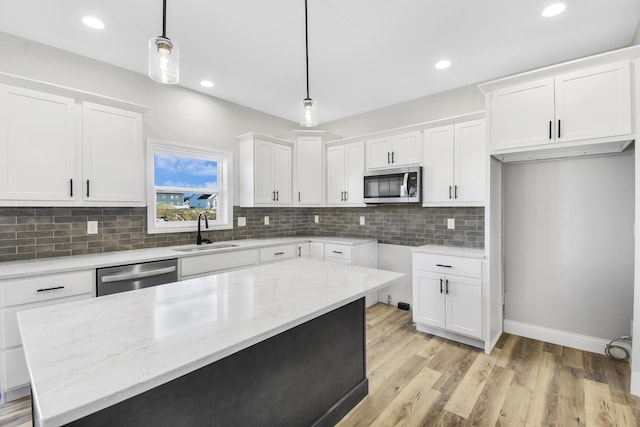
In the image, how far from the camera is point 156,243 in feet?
10.8

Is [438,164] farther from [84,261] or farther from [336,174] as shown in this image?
[84,261]

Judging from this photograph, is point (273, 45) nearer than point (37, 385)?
No

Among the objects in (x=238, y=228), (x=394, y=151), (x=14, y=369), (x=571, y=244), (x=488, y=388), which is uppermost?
(x=394, y=151)

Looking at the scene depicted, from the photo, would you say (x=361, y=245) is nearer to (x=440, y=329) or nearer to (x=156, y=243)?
(x=440, y=329)

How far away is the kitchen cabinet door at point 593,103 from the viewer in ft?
7.12

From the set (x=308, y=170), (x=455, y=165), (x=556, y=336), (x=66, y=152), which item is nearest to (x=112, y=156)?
(x=66, y=152)

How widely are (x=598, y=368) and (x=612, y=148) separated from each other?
71.5 inches

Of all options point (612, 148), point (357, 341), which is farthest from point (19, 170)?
point (612, 148)

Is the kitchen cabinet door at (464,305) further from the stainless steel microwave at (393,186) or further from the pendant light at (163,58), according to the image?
the pendant light at (163,58)

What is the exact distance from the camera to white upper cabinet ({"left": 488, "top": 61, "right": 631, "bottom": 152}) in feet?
7.19

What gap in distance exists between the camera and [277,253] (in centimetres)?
385

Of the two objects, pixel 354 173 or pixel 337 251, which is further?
pixel 354 173

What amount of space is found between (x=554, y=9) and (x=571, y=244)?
2.02m

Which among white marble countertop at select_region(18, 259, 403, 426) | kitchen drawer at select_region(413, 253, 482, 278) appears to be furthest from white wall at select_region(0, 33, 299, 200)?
kitchen drawer at select_region(413, 253, 482, 278)
